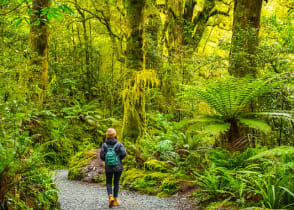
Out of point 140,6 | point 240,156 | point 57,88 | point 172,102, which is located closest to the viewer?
point 240,156

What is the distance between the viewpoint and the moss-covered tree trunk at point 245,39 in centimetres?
568

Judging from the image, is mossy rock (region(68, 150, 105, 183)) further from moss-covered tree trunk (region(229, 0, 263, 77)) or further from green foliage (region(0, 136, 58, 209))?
moss-covered tree trunk (region(229, 0, 263, 77))

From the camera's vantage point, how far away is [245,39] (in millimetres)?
5688

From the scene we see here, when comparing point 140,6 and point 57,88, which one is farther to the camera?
point 57,88

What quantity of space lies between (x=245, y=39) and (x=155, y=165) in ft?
11.0

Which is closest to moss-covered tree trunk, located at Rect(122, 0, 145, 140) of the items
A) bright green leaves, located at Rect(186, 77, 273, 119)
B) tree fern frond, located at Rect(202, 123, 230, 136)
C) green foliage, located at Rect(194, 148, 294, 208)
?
bright green leaves, located at Rect(186, 77, 273, 119)

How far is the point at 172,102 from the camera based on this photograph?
33.7 feet

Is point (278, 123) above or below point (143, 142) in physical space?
above

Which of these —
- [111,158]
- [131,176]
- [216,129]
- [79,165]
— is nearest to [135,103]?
[131,176]

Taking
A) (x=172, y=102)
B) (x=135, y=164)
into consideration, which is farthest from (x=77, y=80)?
(x=135, y=164)

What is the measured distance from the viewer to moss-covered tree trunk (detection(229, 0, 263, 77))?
5680 mm

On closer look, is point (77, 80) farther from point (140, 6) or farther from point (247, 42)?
point (247, 42)

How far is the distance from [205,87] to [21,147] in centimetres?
323

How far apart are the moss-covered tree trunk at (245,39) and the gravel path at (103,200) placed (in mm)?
3053
